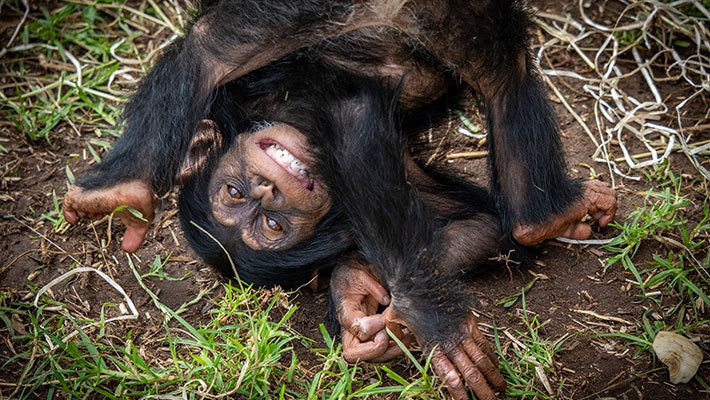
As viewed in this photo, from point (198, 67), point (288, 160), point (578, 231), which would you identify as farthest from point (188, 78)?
point (578, 231)

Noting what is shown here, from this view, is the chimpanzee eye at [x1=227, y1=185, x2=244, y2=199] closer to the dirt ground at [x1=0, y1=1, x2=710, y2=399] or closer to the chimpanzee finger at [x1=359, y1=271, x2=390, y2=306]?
the dirt ground at [x1=0, y1=1, x2=710, y2=399]

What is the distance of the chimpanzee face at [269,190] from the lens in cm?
374

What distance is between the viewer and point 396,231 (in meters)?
3.53

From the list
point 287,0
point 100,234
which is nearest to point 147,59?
point 100,234

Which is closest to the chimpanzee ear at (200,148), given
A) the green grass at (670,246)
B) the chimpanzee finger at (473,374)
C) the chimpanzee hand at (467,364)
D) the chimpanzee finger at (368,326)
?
the chimpanzee finger at (368,326)

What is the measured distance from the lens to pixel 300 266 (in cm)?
404

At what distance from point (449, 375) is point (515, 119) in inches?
55.3

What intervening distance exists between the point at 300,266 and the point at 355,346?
606 millimetres

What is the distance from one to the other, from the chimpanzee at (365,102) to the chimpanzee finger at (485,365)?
0.33ft

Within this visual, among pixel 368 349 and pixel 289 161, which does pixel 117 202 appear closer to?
pixel 289 161

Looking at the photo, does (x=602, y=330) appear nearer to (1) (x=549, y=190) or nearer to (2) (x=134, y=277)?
(1) (x=549, y=190)

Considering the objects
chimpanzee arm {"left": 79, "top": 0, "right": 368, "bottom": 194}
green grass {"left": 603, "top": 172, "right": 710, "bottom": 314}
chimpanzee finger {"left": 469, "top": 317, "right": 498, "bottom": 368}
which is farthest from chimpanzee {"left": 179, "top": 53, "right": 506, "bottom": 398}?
green grass {"left": 603, "top": 172, "right": 710, "bottom": 314}

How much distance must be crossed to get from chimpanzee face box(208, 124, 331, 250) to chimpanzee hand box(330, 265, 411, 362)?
34cm

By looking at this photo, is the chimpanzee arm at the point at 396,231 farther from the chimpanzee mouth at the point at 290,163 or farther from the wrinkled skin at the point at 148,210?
the wrinkled skin at the point at 148,210
